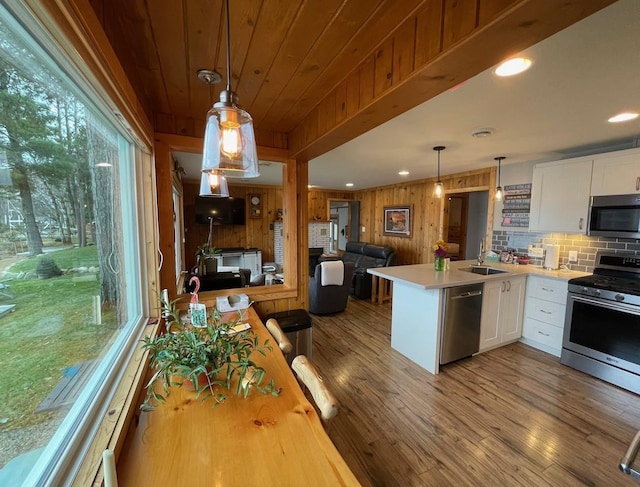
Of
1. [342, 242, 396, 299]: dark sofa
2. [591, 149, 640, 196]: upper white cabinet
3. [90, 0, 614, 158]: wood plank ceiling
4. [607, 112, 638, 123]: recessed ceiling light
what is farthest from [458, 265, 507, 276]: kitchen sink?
[90, 0, 614, 158]: wood plank ceiling

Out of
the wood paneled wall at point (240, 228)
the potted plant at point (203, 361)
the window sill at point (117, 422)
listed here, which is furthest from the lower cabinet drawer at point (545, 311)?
the wood paneled wall at point (240, 228)

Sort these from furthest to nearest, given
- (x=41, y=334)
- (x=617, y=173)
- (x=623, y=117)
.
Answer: (x=617, y=173)
(x=623, y=117)
(x=41, y=334)

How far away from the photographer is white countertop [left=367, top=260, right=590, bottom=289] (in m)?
2.70

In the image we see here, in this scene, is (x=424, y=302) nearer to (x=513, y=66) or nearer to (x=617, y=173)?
(x=513, y=66)

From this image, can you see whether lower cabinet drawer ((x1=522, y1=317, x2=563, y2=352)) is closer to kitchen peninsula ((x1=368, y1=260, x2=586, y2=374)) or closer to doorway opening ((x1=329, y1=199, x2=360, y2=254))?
kitchen peninsula ((x1=368, y1=260, x2=586, y2=374))

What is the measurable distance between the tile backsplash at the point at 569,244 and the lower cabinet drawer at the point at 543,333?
0.86 m

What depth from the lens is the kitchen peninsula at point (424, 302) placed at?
8.91 ft

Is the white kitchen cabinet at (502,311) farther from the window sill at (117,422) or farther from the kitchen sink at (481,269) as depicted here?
the window sill at (117,422)

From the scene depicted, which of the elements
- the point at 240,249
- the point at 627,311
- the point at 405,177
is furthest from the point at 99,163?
the point at 240,249

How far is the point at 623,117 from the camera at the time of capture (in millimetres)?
2207

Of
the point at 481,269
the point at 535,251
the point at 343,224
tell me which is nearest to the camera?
the point at 481,269

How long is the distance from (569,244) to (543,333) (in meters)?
1.19

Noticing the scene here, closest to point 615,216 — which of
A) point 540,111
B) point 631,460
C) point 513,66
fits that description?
point 540,111

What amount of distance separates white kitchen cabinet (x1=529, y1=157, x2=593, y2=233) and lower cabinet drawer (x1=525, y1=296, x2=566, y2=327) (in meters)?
0.86
